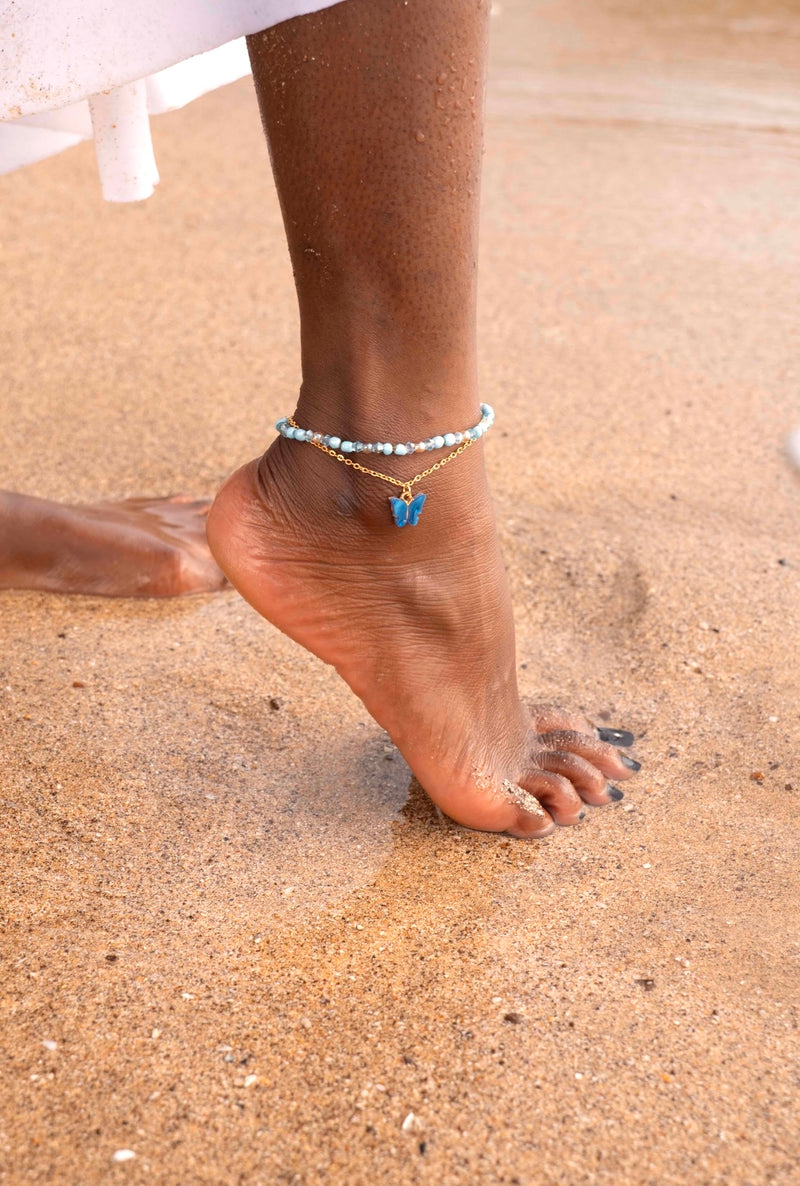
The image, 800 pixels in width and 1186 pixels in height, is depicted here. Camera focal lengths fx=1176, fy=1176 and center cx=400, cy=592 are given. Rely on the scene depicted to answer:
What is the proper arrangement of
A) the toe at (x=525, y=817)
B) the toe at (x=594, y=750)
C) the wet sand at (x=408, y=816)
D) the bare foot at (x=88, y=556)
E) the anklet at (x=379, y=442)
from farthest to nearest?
the bare foot at (x=88, y=556), the toe at (x=594, y=750), the toe at (x=525, y=817), the anklet at (x=379, y=442), the wet sand at (x=408, y=816)

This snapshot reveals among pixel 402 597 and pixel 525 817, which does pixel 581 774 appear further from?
pixel 402 597

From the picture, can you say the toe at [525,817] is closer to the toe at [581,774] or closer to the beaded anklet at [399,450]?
the toe at [581,774]

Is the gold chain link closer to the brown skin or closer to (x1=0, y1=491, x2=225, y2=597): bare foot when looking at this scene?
the brown skin

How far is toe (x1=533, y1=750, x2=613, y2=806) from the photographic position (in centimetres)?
162

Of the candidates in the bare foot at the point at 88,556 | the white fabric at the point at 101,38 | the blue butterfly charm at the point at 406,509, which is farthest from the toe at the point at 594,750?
the white fabric at the point at 101,38

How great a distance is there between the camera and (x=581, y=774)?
5.32 ft

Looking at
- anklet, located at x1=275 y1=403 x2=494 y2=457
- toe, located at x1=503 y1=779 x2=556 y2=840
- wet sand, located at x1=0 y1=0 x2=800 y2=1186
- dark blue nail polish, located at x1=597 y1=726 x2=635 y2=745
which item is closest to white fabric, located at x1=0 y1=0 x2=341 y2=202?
anklet, located at x1=275 y1=403 x2=494 y2=457

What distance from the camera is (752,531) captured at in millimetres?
2324

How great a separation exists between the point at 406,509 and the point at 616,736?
0.55 meters

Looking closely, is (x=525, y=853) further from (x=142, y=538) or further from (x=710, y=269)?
(x=710, y=269)

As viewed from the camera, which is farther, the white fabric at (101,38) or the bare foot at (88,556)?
the bare foot at (88,556)

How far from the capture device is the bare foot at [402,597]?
1.47 metres

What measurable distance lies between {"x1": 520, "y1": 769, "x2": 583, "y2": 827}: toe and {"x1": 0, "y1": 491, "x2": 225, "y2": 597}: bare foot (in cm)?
78

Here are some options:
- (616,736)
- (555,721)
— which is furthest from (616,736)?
(555,721)
